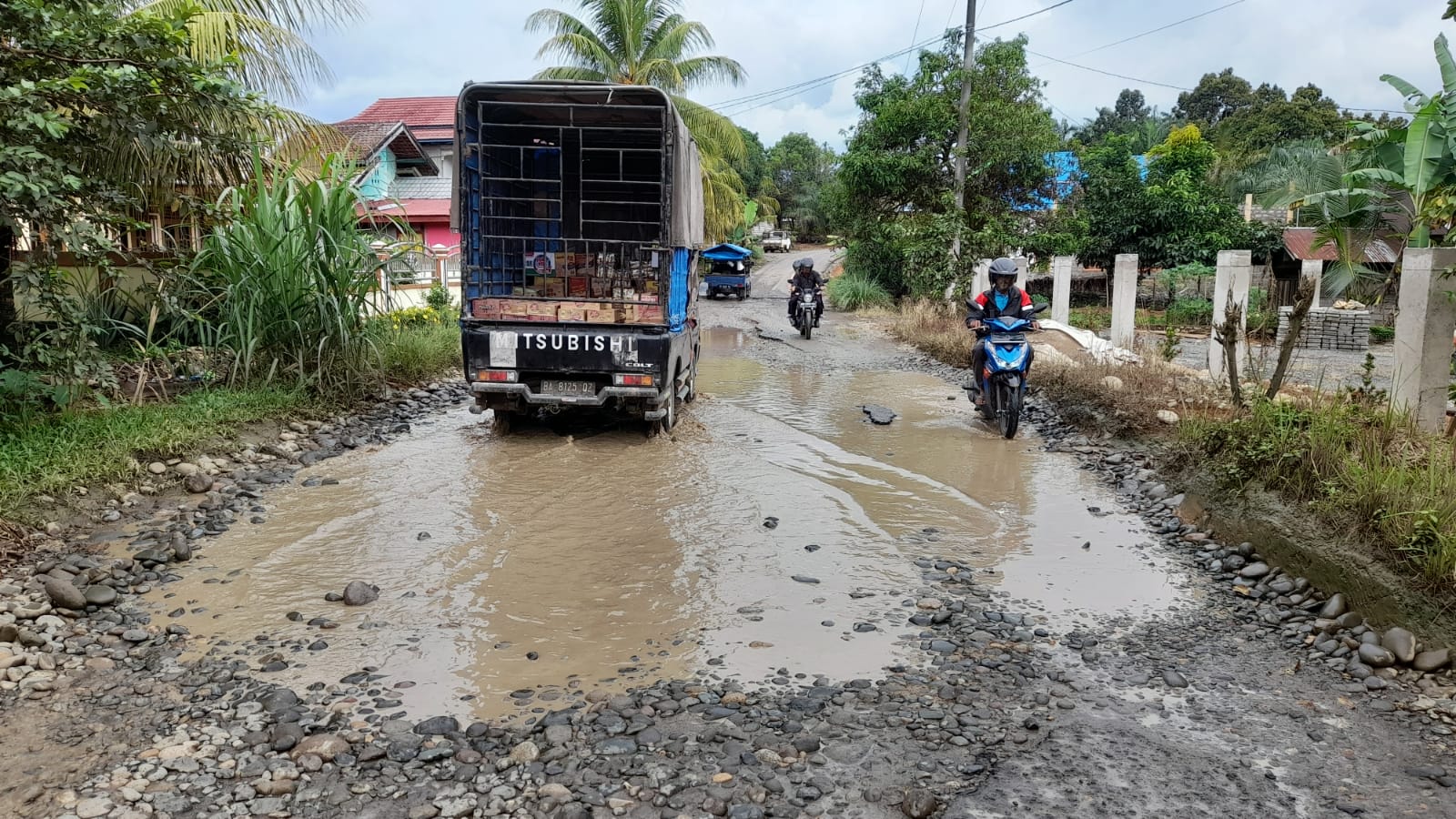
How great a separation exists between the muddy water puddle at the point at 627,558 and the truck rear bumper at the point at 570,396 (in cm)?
46

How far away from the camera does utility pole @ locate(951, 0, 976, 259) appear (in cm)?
2150

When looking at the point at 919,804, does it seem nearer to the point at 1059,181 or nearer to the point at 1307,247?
the point at 1307,247

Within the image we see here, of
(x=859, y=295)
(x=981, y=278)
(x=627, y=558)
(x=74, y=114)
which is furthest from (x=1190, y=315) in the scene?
(x=74, y=114)

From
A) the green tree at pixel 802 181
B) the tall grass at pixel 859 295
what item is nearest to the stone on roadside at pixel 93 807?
the tall grass at pixel 859 295

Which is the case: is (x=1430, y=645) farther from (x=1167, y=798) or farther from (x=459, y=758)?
(x=459, y=758)

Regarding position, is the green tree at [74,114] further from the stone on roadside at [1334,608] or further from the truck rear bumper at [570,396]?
the stone on roadside at [1334,608]

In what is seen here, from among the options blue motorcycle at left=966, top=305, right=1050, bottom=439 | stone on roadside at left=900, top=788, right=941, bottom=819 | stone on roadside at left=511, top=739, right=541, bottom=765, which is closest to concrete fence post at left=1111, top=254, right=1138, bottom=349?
blue motorcycle at left=966, top=305, right=1050, bottom=439

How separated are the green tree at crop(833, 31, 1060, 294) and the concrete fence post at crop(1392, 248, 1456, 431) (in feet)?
49.1

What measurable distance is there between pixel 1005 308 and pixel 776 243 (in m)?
51.3

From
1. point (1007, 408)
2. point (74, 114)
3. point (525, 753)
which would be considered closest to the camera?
point (525, 753)

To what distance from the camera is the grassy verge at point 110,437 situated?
5.79 m

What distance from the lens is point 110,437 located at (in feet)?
21.9

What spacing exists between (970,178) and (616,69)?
30.5ft

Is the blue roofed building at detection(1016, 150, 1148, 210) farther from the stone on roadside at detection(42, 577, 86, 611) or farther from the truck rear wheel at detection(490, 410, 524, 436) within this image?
the stone on roadside at detection(42, 577, 86, 611)
